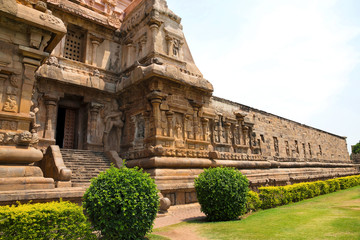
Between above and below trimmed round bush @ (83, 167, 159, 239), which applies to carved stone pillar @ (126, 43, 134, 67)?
above

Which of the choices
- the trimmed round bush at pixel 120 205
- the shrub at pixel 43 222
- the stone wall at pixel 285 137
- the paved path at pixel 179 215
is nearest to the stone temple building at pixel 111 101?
the paved path at pixel 179 215

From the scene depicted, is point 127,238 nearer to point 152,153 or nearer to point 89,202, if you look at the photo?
point 89,202

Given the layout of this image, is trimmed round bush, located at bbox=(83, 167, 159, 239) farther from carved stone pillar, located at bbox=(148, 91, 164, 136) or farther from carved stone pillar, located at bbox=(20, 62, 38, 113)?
carved stone pillar, located at bbox=(148, 91, 164, 136)

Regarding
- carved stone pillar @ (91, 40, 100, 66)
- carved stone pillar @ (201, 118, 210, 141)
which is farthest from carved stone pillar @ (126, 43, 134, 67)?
carved stone pillar @ (201, 118, 210, 141)

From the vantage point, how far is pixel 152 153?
1007 cm

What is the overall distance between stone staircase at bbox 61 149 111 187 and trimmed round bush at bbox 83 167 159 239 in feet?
12.6

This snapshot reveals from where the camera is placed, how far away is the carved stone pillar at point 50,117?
1107 centimetres

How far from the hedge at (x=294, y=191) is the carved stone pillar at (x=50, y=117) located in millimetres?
9157

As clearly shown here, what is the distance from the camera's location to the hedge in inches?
353

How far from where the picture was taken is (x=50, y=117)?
1123cm

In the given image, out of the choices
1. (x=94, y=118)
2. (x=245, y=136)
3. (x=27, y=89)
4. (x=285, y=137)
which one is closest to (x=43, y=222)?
(x=27, y=89)

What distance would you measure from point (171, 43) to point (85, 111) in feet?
18.7

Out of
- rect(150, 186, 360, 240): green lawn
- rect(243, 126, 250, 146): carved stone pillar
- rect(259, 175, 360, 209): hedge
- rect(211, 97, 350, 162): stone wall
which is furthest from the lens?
rect(211, 97, 350, 162): stone wall

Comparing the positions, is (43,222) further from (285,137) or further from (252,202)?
(285,137)
